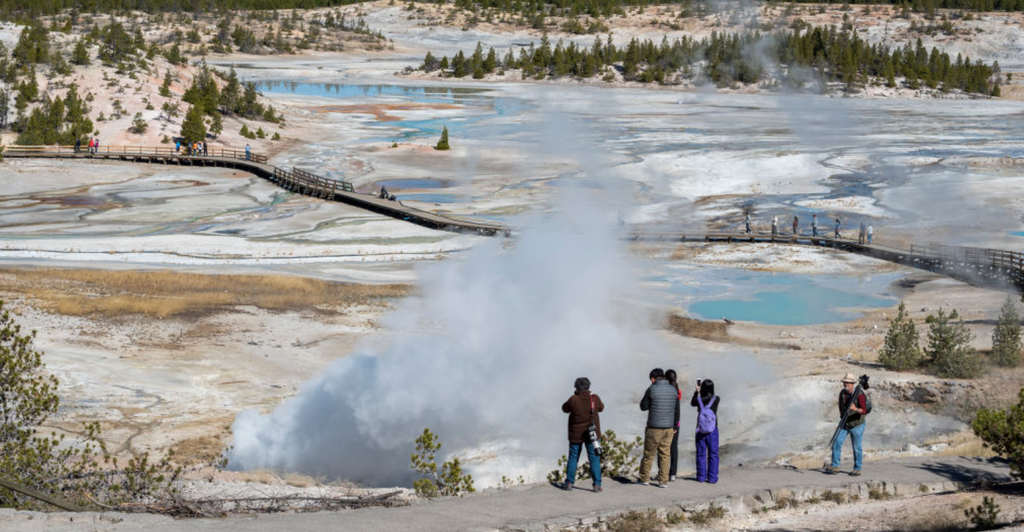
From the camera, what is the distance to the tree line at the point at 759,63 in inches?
3915

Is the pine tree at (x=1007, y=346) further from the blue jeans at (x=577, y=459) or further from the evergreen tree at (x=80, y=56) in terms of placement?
→ the evergreen tree at (x=80, y=56)

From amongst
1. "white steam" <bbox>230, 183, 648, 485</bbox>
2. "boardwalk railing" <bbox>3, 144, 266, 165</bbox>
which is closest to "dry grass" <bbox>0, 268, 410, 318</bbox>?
"white steam" <bbox>230, 183, 648, 485</bbox>

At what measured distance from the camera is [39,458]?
39.4 feet

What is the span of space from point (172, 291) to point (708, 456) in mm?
21091

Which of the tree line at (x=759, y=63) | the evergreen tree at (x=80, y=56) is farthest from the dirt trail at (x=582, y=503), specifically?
the tree line at (x=759, y=63)

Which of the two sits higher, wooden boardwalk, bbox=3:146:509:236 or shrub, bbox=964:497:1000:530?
shrub, bbox=964:497:1000:530

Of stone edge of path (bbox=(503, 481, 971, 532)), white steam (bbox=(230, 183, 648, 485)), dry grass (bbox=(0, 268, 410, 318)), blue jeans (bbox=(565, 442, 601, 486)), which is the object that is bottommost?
dry grass (bbox=(0, 268, 410, 318))

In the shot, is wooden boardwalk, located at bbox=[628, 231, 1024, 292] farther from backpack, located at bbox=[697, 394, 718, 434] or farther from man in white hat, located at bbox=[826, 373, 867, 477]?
backpack, located at bbox=[697, 394, 718, 434]

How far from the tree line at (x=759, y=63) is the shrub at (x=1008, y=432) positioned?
89988mm

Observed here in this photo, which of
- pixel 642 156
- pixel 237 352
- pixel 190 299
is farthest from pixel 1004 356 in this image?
pixel 642 156

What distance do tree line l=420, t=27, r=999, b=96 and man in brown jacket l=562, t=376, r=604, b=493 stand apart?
91582 mm

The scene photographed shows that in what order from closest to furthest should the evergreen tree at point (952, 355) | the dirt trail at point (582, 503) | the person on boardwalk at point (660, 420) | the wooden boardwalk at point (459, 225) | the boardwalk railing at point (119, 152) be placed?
the dirt trail at point (582, 503)
the person on boardwalk at point (660, 420)
the evergreen tree at point (952, 355)
the wooden boardwalk at point (459, 225)
the boardwalk railing at point (119, 152)

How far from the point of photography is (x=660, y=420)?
37.8 feet

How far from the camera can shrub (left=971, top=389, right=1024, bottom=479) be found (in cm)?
1127
